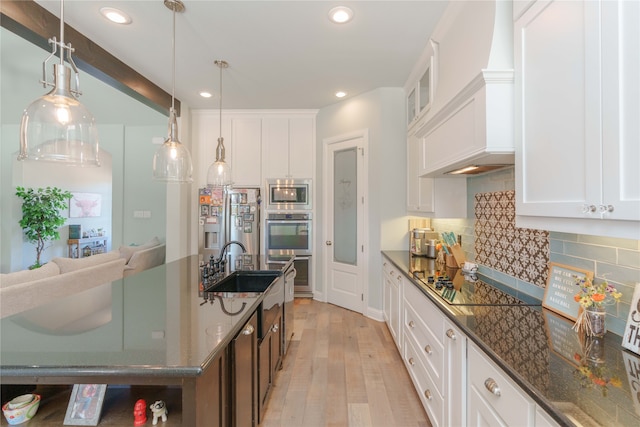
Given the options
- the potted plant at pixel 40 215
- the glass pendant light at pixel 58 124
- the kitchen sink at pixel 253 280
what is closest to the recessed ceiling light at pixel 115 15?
the glass pendant light at pixel 58 124

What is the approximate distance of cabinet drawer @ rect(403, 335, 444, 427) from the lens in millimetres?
1614

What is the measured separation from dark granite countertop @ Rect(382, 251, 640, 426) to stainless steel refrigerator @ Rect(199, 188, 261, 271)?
337cm

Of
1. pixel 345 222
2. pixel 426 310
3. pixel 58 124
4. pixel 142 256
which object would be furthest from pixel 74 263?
pixel 426 310

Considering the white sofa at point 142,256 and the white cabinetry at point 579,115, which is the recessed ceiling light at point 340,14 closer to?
the white cabinetry at point 579,115

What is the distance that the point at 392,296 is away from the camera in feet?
9.57

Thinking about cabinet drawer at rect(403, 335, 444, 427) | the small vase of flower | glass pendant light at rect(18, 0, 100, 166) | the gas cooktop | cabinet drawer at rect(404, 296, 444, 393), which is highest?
glass pendant light at rect(18, 0, 100, 166)

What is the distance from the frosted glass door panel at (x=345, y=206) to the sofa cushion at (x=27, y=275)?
3089 mm

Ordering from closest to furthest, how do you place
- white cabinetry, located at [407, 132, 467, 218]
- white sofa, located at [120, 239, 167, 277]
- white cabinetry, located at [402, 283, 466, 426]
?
white cabinetry, located at [402, 283, 466, 426]
white cabinetry, located at [407, 132, 467, 218]
white sofa, located at [120, 239, 167, 277]

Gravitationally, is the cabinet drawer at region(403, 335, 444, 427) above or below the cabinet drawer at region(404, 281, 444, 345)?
below

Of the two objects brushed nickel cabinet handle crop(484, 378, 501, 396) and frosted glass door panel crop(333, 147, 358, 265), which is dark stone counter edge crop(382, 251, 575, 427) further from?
frosted glass door panel crop(333, 147, 358, 265)

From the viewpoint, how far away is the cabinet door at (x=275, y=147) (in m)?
4.47

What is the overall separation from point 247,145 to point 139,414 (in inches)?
158

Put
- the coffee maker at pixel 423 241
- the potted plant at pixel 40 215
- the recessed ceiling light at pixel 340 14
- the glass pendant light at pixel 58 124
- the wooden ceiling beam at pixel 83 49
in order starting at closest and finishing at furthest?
1. the glass pendant light at pixel 58 124
2. the wooden ceiling beam at pixel 83 49
3. the recessed ceiling light at pixel 340 14
4. the coffee maker at pixel 423 241
5. the potted plant at pixel 40 215

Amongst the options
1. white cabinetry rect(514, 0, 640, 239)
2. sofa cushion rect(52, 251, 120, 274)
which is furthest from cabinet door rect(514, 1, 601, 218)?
sofa cushion rect(52, 251, 120, 274)
